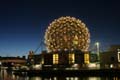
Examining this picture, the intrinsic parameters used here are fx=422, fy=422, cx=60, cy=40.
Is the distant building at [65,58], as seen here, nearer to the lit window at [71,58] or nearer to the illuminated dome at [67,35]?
the lit window at [71,58]

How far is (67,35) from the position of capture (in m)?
85.1

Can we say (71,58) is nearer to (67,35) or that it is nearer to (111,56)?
(111,56)

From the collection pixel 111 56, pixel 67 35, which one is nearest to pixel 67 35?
pixel 67 35

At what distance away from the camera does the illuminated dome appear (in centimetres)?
8475

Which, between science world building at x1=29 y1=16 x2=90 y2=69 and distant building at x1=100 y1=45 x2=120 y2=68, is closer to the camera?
science world building at x1=29 y1=16 x2=90 y2=69

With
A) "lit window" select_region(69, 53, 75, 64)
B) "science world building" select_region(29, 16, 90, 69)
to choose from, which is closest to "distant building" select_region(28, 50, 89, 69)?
"lit window" select_region(69, 53, 75, 64)

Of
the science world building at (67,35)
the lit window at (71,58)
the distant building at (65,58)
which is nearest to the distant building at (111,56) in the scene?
the distant building at (65,58)

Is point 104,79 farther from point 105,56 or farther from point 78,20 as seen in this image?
point 105,56

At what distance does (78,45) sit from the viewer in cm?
8556

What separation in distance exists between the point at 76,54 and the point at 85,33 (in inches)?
716

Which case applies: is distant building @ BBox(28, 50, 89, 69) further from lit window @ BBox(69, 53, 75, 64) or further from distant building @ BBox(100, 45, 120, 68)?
distant building @ BBox(100, 45, 120, 68)

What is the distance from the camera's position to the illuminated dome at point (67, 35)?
84.8 metres

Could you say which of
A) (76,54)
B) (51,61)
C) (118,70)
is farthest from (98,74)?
(51,61)

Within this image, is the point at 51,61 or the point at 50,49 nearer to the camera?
the point at 50,49
